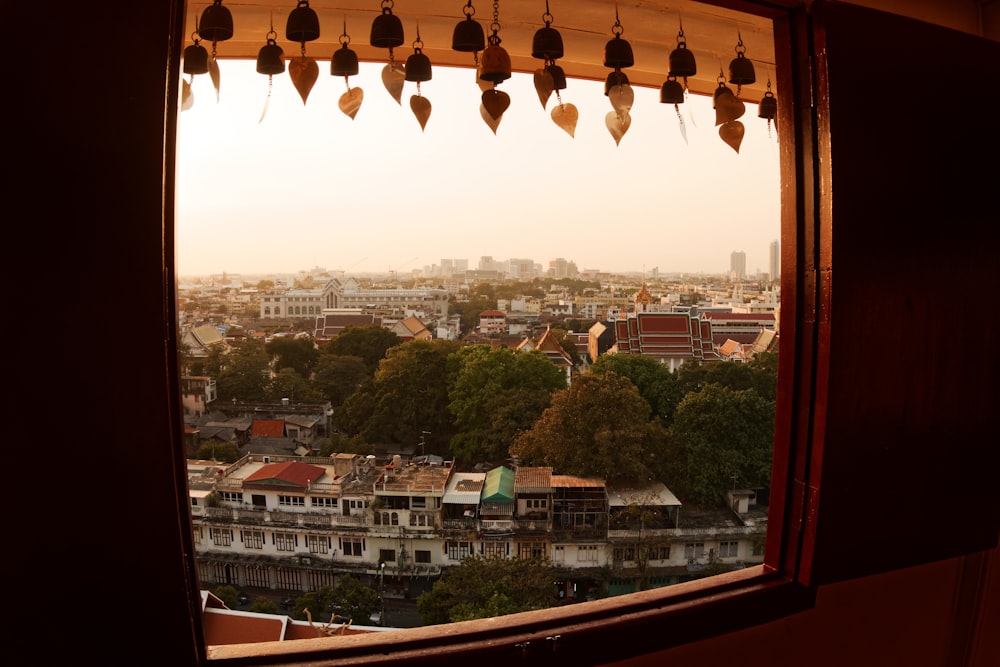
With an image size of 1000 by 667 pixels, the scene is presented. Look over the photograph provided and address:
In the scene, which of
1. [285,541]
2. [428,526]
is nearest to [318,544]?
[285,541]

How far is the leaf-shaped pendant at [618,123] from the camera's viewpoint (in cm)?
148

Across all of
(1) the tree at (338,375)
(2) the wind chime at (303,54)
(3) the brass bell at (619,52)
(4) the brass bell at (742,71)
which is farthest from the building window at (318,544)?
(4) the brass bell at (742,71)

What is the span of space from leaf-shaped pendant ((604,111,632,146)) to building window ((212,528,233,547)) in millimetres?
2476

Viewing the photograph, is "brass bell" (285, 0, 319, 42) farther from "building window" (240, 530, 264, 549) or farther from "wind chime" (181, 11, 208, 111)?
"building window" (240, 530, 264, 549)

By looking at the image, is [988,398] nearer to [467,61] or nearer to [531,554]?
[467,61]

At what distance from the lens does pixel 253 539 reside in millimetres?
2885

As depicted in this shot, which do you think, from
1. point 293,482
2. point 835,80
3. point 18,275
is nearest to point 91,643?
point 18,275

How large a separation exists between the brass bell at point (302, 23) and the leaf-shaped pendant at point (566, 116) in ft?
1.84

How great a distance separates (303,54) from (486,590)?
287cm

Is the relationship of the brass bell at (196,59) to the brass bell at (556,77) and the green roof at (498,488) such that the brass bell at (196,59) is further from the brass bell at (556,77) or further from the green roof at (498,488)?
the green roof at (498,488)

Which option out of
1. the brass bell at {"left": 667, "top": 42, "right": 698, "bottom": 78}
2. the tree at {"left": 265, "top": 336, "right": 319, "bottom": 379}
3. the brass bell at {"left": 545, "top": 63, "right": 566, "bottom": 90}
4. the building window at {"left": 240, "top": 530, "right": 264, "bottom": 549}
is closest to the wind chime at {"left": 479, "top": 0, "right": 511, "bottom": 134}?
the brass bell at {"left": 545, "top": 63, "right": 566, "bottom": 90}

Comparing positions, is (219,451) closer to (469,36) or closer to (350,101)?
(350,101)

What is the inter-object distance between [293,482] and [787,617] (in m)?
2.18

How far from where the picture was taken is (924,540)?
131 cm
